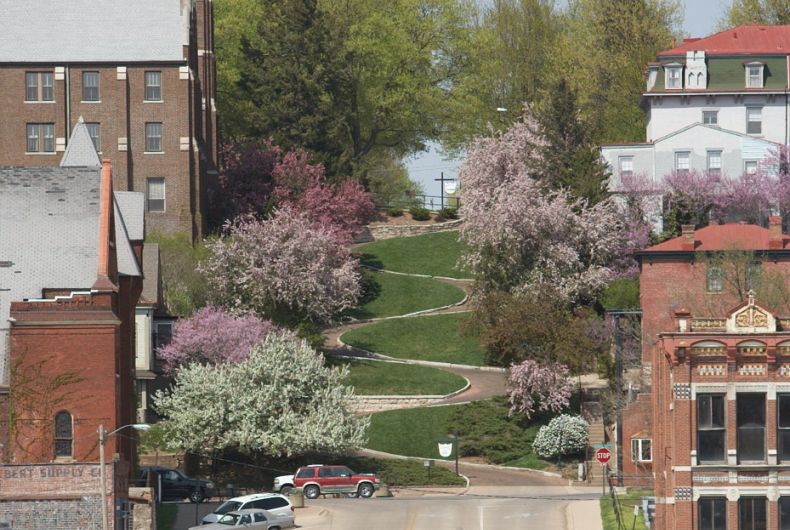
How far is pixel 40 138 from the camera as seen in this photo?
11531 centimetres

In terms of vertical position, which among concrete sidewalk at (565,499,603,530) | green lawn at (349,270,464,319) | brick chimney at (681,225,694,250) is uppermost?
brick chimney at (681,225,694,250)

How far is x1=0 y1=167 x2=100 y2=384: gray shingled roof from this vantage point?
72.3m

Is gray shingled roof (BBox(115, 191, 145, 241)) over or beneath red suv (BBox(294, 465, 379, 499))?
over

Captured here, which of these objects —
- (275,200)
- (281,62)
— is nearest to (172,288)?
(275,200)

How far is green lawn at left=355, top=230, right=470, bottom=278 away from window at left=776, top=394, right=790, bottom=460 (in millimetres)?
53317

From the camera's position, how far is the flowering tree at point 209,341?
97375mm

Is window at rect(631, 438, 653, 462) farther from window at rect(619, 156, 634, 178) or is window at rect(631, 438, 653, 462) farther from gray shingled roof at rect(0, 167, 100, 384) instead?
window at rect(619, 156, 634, 178)

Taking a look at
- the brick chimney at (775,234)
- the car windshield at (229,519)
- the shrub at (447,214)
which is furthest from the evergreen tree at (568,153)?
the car windshield at (229,519)

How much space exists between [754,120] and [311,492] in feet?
155

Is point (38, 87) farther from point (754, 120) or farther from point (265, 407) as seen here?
point (754, 120)

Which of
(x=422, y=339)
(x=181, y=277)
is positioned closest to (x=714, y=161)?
(x=422, y=339)

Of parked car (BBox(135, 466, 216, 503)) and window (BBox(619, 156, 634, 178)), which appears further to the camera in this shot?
window (BBox(619, 156, 634, 178))

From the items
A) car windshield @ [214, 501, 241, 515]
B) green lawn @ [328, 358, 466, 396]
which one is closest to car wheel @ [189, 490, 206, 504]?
car windshield @ [214, 501, 241, 515]

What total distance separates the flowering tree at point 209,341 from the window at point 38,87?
72.0ft
